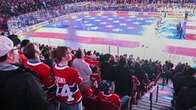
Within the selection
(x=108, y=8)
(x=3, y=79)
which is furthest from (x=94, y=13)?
(x=3, y=79)

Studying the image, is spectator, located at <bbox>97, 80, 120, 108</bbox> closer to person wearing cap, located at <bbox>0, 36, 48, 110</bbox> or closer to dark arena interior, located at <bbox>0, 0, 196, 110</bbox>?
dark arena interior, located at <bbox>0, 0, 196, 110</bbox>

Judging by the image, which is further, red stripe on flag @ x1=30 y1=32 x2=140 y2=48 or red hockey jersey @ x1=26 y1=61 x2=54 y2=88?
red stripe on flag @ x1=30 y1=32 x2=140 y2=48

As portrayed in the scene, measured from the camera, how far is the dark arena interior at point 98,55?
3.01 meters

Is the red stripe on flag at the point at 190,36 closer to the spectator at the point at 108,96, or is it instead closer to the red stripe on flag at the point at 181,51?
the red stripe on flag at the point at 181,51

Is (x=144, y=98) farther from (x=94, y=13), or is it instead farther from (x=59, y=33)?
(x=94, y=13)

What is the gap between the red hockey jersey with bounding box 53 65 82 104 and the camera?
4539mm

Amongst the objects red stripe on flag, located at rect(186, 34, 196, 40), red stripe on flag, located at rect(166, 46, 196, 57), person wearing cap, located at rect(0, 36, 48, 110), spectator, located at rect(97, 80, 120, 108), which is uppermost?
person wearing cap, located at rect(0, 36, 48, 110)

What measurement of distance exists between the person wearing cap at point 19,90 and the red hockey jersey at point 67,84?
1.76 m

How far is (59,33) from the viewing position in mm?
24078

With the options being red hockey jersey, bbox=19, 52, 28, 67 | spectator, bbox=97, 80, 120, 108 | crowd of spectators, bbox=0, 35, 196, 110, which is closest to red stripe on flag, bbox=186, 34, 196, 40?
crowd of spectators, bbox=0, 35, 196, 110

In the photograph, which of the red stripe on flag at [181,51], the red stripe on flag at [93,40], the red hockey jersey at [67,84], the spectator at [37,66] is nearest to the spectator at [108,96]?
the red hockey jersey at [67,84]

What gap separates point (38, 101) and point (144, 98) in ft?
17.8

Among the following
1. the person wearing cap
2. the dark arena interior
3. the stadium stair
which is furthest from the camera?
the stadium stair

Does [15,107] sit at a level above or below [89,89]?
above
